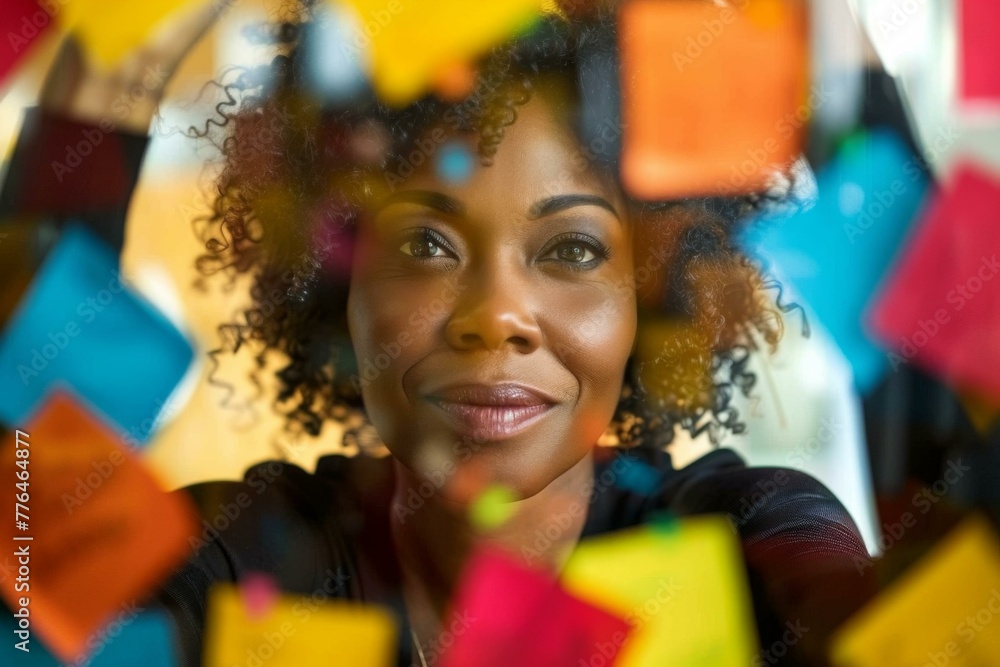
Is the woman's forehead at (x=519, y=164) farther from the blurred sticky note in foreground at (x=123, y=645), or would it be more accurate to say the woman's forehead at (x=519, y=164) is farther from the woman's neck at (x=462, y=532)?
the blurred sticky note in foreground at (x=123, y=645)

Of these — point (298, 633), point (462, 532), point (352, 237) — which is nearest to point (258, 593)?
point (298, 633)

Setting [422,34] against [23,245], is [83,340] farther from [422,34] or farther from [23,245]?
[422,34]

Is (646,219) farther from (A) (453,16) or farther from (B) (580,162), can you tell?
(A) (453,16)

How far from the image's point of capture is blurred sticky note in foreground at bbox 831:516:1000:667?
66 centimetres

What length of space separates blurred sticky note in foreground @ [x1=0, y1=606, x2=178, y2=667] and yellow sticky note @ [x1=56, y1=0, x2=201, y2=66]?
384 millimetres

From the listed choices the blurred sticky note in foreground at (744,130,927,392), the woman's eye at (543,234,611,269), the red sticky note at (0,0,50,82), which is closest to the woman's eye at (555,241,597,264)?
the woman's eye at (543,234,611,269)

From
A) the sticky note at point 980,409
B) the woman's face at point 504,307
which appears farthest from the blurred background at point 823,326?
the woman's face at point 504,307

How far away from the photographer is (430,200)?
0.64m

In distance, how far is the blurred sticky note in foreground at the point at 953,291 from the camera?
68 cm

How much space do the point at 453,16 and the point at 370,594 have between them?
40cm

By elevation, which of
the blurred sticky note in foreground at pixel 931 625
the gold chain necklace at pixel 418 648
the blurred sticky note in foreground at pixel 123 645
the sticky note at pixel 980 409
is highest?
the blurred sticky note in foreground at pixel 123 645

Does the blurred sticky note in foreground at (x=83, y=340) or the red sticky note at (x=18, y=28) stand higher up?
the red sticky note at (x=18, y=28)

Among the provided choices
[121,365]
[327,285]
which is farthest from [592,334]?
[121,365]

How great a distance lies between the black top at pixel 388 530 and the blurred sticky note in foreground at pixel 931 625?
0.02m
